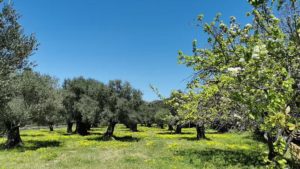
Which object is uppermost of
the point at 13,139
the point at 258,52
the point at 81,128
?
the point at 258,52

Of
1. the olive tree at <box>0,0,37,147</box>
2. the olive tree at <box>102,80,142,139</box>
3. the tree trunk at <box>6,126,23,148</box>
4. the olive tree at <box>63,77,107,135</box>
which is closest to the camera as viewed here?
the olive tree at <box>0,0,37,147</box>

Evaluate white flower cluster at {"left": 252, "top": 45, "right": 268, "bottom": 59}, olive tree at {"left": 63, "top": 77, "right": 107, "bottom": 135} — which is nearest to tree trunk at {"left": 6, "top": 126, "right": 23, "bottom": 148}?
olive tree at {"left": 63, "top": 77, "right": 107, "bottom": 135}

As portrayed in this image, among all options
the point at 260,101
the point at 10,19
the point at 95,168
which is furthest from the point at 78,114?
the point at 260,101

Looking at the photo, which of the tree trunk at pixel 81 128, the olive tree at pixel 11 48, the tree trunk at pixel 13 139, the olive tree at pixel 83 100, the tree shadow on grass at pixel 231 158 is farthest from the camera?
the tree trunk at pixel 81 128

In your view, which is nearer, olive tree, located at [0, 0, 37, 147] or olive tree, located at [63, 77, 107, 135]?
olive tree, located at [0, 0, 37, 147]

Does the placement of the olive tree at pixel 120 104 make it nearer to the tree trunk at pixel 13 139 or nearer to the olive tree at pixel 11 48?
the tree trunk at pixel 13 139

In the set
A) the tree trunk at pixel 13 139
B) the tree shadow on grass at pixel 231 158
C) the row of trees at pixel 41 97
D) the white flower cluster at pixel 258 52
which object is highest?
the row of trees at pixel 41 97

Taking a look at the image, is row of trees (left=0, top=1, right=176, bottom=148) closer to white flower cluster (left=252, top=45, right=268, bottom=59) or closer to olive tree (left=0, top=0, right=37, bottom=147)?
olive tree (left=0, top=0, right=37, bottom=147)

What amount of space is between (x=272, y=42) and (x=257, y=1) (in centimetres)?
48

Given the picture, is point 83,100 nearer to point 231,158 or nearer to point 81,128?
point 81,128

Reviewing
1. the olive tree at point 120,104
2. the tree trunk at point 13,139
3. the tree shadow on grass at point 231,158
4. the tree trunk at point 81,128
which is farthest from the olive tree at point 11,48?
the tree trunk at point 81,128

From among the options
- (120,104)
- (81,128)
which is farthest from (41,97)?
(81,128)

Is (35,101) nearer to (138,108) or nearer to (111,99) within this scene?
(111,99)

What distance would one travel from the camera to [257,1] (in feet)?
10.2
